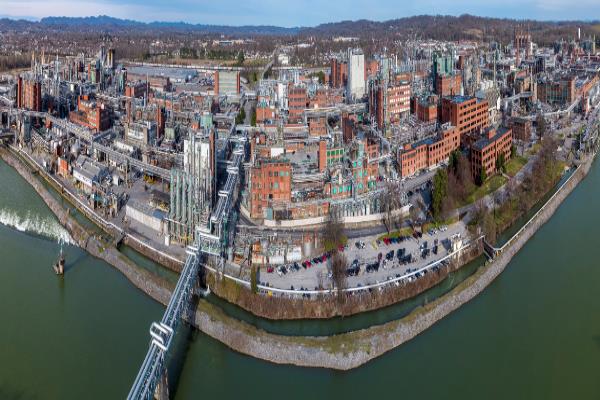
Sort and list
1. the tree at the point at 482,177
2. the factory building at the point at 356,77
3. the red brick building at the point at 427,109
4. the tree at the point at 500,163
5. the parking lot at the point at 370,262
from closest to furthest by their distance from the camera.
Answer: the parking lot at the point at 370,262 → the tree at the point at 482,177 → the tree at the point at 500,163 → the red brick building at the point at 427,109 → the factory building at the point at 356,77

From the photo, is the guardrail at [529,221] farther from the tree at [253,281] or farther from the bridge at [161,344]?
the bridge at [161,344]

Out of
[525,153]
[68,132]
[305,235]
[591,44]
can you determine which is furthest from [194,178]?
[591,44]

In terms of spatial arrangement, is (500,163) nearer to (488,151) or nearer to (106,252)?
(488,151)

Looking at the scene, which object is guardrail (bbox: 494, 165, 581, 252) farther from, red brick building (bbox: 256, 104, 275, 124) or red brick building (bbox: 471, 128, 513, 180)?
red brick building (bbox: 256, 104, 275, 124)

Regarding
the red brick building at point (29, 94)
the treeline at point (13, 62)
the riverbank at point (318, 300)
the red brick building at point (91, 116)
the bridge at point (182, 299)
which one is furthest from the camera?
the treeline at point (13, 62)

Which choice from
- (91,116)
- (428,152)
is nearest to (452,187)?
(428,152)

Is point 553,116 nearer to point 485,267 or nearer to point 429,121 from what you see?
point 429,121

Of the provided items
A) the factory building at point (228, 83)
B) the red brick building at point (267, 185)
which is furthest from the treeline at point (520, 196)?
the factory building at point (228, 83)
